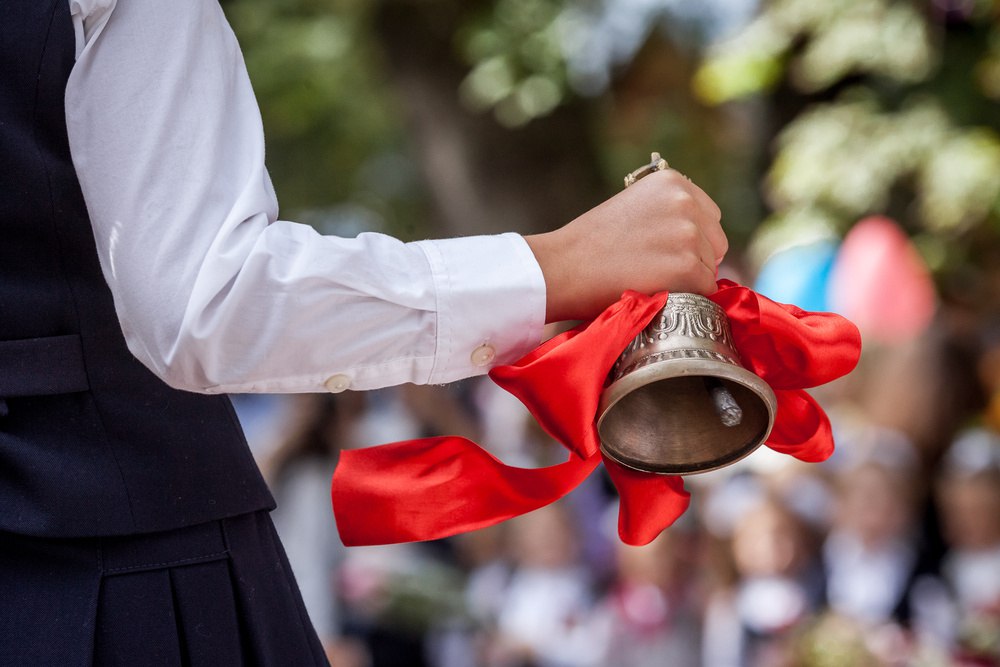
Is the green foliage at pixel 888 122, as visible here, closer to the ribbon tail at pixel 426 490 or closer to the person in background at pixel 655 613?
the person in background at pixel 655 613

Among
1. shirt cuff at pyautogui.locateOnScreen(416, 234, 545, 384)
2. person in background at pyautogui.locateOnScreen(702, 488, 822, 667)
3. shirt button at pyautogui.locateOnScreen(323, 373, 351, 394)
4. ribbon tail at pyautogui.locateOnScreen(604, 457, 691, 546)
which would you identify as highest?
shirt cuff at pyautogui.locateOnScreen(416, 234, 545, 384)

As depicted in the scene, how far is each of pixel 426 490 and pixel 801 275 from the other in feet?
12.8

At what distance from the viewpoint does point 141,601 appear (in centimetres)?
115

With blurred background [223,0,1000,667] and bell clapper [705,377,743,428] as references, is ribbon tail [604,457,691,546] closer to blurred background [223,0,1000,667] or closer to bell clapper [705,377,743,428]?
bell clapper [705,377,743,428]

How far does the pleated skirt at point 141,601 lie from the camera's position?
1.12 meters

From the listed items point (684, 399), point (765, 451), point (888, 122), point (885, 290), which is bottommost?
point (765, 451)

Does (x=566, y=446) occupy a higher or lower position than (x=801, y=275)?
higher

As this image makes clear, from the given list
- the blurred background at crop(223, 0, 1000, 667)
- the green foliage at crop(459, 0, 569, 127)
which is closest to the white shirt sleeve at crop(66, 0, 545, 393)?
the blurred background at crop(223, 0, 1000, 667)

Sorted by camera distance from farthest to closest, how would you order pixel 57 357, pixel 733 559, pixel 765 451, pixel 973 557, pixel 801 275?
pixel 801 275 → pixel 765 451 → pixel 733 559 → pixel 973 557 → pixel 57 357

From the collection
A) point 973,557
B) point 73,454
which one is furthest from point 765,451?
point 73,454

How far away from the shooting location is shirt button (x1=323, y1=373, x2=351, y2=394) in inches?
43.3

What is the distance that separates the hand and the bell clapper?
0.12m

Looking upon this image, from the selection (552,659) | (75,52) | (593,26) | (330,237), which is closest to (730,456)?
(330,237)

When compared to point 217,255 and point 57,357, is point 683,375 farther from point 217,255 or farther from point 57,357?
point 57,357
